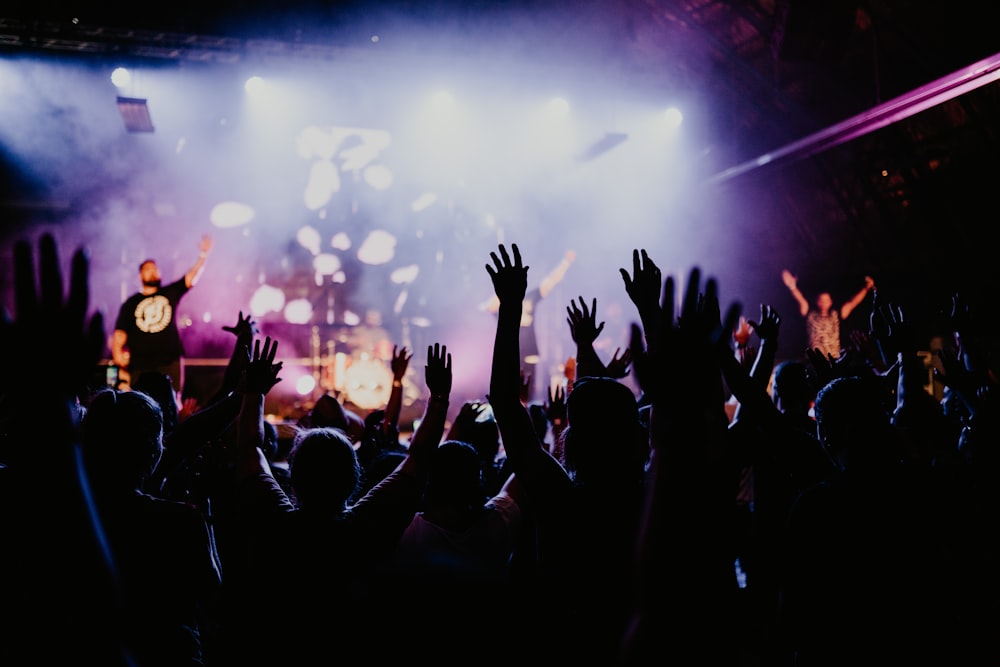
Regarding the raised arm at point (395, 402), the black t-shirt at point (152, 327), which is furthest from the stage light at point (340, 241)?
the raised arm at point (395, 402)

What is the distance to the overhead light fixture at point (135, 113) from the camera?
798cm

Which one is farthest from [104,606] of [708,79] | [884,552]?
[708,79]

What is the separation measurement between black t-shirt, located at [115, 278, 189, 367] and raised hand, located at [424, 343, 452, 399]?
528 centimetres

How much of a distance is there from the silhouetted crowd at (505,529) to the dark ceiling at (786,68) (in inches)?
249

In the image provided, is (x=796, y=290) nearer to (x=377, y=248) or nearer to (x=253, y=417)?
(x=377, y=248)

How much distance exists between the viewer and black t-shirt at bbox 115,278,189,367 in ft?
21.2

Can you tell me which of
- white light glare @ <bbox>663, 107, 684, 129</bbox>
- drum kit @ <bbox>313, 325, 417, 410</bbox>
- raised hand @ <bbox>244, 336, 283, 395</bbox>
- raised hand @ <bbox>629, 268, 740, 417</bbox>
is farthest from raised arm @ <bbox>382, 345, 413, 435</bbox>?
white light glare @ <bbox>663, 107, 684, 129</bbox>

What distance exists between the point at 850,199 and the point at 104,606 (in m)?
10.4

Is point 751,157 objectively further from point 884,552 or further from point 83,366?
point 83,366

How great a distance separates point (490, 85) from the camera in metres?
9.85

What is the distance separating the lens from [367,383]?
33.6ft

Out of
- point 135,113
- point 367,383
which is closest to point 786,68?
Result: point 367,383

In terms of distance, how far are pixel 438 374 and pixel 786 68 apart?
9.84 meters

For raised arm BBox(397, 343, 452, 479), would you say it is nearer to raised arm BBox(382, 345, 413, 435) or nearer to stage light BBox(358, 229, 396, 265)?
raised arm BBox(382, 345, 413, 435)
